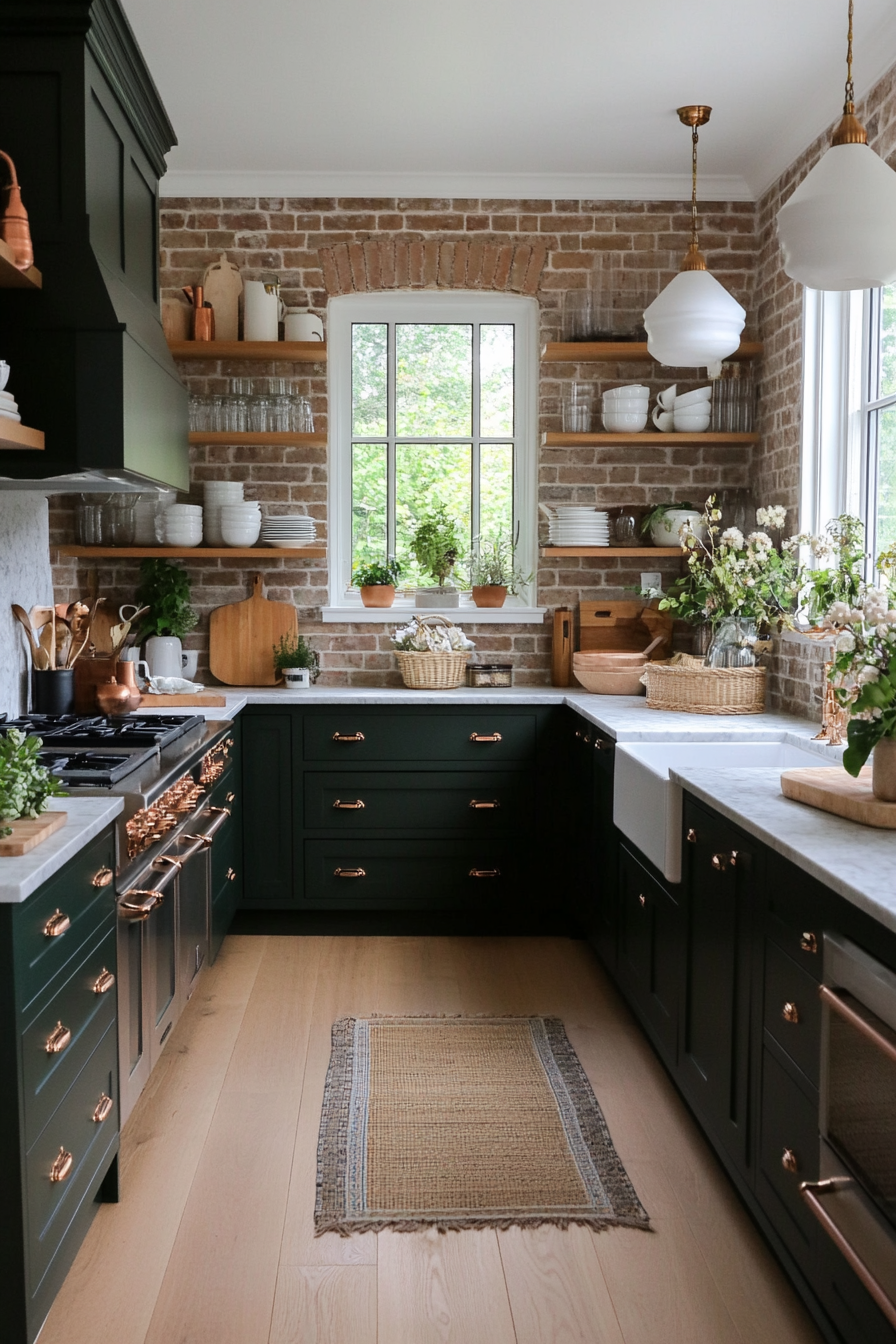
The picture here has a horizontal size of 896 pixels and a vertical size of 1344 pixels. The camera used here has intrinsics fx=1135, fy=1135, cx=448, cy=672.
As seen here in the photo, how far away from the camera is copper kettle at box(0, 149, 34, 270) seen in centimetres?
259

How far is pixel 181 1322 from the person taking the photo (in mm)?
2150

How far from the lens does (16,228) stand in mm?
2600

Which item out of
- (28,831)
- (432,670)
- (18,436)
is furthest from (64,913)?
(432,670)

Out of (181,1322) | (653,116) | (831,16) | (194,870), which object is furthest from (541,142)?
(181,1322)

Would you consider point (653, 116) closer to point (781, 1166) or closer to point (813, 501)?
point (813, 501)

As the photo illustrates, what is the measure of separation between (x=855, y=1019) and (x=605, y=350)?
3.43 meters

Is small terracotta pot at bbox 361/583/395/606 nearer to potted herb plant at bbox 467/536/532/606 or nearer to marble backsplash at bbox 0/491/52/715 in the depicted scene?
potted herb plant at bbox 467/536/532/606

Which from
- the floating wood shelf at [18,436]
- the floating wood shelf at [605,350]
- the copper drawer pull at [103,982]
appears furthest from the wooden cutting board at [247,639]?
the copper drawer pull at [103,982]

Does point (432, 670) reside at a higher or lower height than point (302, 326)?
lower

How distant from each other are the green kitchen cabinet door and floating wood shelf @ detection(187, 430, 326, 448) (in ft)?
3.80

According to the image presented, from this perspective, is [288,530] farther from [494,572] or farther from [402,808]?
[402,808]

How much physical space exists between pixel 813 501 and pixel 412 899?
2.14 meters

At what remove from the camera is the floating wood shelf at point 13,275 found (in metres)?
2.52

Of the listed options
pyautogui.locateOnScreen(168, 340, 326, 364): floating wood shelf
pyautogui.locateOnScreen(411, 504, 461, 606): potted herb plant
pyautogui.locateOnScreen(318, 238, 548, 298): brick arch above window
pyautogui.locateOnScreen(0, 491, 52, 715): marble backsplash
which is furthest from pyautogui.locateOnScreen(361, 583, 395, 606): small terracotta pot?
pyautogui.locateOnScreen(0, 491, 52, 715): marble backsplash
